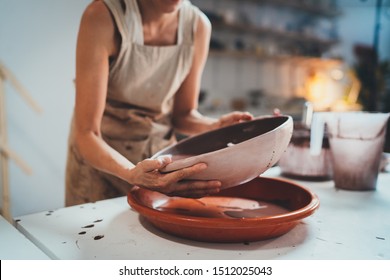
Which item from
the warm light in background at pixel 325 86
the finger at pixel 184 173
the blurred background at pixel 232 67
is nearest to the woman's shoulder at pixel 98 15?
the blurred background at pixel 232 67

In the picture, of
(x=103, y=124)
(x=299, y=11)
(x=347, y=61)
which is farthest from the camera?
(x=347, y=61)

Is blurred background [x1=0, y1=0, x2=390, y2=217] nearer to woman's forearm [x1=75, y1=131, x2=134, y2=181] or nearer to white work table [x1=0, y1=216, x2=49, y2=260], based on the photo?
woman's forearm [x1=75, y1=131, x2=134, y2=181]

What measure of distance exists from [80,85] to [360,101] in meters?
3.52

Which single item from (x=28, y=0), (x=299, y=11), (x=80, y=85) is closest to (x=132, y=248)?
(x=80, y=85)

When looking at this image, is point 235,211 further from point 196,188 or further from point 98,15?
point 98,15

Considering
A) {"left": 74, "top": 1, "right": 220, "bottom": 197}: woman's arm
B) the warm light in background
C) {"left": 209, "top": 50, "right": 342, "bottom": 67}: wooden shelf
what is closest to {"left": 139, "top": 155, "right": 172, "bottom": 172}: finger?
{"left": 74, "top": 1, "right": 220, "bottom": 197}: woman's arm

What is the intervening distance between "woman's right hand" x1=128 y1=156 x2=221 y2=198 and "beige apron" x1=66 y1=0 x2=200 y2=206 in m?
0.53

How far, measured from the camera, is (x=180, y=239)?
724 mm

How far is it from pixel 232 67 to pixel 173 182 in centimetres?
414

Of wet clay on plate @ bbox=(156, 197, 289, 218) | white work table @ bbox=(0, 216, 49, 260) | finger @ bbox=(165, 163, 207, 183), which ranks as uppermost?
finger @ bbox=(165, 163, 207, 183)

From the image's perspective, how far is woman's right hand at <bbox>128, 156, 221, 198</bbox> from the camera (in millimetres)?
721

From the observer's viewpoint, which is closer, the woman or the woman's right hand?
the woman's right hand
